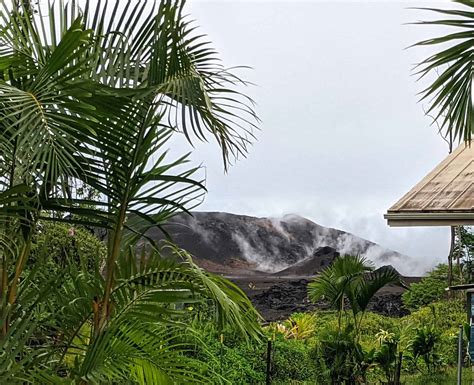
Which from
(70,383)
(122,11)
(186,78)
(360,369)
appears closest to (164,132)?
(186,78)

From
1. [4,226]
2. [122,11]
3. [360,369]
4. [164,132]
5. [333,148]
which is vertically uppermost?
[333,148]

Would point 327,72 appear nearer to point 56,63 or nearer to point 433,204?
point 433,204

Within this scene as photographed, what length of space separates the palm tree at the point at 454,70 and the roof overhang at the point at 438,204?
0.57 meters

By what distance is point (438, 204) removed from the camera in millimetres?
6000

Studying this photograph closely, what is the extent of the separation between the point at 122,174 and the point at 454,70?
2.24 meters

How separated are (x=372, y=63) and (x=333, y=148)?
271 centimetres

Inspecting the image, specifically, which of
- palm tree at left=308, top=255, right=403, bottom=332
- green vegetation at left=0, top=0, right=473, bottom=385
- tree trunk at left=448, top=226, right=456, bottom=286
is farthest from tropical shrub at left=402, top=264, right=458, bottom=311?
green vegetation at left=0, top=0, right=473, bottom=385

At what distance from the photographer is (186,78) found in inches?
140

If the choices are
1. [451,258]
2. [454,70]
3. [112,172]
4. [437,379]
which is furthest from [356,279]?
[451,258]

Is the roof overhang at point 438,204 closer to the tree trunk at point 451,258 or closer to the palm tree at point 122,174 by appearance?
the palm tree at point 122,174

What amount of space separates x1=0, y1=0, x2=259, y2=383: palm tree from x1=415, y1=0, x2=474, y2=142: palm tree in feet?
4.47

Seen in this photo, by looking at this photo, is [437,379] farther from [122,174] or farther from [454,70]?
[122,174]

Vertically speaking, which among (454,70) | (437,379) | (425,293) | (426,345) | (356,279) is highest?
(454,70)

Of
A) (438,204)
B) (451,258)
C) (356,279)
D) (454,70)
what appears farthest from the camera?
(451,258)
